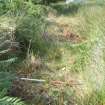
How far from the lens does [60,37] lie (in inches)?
315

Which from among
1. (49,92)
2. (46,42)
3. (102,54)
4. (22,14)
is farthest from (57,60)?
(102,54)

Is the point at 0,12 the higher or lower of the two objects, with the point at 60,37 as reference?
higher

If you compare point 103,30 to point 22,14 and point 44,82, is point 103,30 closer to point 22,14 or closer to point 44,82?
point 44,82

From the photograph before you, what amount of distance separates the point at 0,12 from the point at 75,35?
245cm

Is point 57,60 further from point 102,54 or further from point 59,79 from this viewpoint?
point 102,54

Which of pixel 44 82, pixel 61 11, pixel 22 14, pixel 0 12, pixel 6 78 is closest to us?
pixel 6 78

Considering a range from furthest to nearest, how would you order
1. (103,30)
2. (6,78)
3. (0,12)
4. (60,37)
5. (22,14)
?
(60,37) → (22,14) → (0,12) → (103,30) → (6,78)

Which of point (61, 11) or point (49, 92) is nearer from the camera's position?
point (49, 92)

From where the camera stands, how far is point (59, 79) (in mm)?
5270

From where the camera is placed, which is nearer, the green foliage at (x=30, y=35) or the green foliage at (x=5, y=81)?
the green foliage at (x=5, y=81)

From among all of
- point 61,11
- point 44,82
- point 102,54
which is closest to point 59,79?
point 44,82

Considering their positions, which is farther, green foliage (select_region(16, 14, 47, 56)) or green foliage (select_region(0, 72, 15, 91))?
green foliage (select_region(16, 14, 47, 56))

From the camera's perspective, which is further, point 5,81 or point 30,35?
point 30,35

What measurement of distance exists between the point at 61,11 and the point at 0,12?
6.00 m
